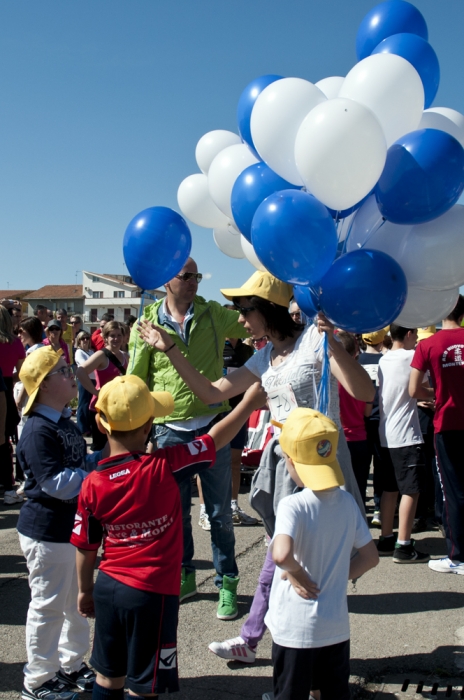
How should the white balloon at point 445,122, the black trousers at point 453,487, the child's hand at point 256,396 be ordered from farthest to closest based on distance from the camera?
the black trousers at point 453,487 < the child's hand at point 256,396 < the white balloon at point 445,122

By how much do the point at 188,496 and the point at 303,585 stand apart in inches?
71.3

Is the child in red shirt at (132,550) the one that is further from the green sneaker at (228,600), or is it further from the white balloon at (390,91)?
the white balloon at (390,91)

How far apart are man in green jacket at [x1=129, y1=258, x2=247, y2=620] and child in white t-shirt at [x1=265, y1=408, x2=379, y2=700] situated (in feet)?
5.15

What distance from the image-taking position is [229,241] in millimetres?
4156

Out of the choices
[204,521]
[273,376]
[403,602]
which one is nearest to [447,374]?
[403,602]

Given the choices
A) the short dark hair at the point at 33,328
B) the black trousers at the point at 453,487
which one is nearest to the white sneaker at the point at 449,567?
the black trousers at the point at 453,487

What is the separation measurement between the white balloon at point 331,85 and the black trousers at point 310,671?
2591 millimetres

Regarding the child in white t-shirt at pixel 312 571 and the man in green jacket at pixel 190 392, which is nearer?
the child in white t-shirt at pixel 312 571

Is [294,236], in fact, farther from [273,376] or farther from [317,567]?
[317,567]

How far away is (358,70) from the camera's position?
2.86 m

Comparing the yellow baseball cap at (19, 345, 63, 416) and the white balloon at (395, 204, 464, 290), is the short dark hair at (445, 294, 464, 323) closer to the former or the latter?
the white balloon at (395, 204, 464, 290)

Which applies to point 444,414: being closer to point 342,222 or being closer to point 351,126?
point 342,222

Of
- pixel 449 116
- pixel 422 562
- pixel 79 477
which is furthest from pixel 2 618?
pixel 449 116

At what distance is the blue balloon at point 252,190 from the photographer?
9.97 feet
